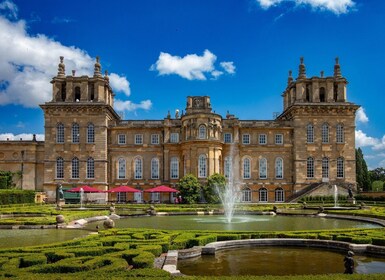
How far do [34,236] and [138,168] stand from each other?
3095cm

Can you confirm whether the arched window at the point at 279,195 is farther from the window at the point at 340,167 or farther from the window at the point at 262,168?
the window at the point at 340,167

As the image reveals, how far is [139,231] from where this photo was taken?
1599 cm

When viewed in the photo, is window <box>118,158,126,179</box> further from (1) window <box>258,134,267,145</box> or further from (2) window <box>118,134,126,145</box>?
(1) window <box>258,134,267,145</box>

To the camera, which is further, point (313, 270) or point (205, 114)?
point (205, 114)

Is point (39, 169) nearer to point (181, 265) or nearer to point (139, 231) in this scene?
point (139, 231)

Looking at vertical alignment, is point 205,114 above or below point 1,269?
above

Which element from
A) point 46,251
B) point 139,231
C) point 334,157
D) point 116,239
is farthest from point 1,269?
point 334,157

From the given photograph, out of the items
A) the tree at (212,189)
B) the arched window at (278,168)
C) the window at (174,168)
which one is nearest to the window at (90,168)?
the window at (174,168)

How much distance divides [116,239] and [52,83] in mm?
37879

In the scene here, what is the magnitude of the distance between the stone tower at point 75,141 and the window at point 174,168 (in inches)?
282

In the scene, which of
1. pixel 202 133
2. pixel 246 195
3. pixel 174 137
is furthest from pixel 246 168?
pixel 174 137

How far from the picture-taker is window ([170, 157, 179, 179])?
4835cm

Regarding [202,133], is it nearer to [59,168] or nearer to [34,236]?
[59,168]

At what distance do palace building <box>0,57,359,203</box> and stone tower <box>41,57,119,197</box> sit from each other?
0.11 meters
